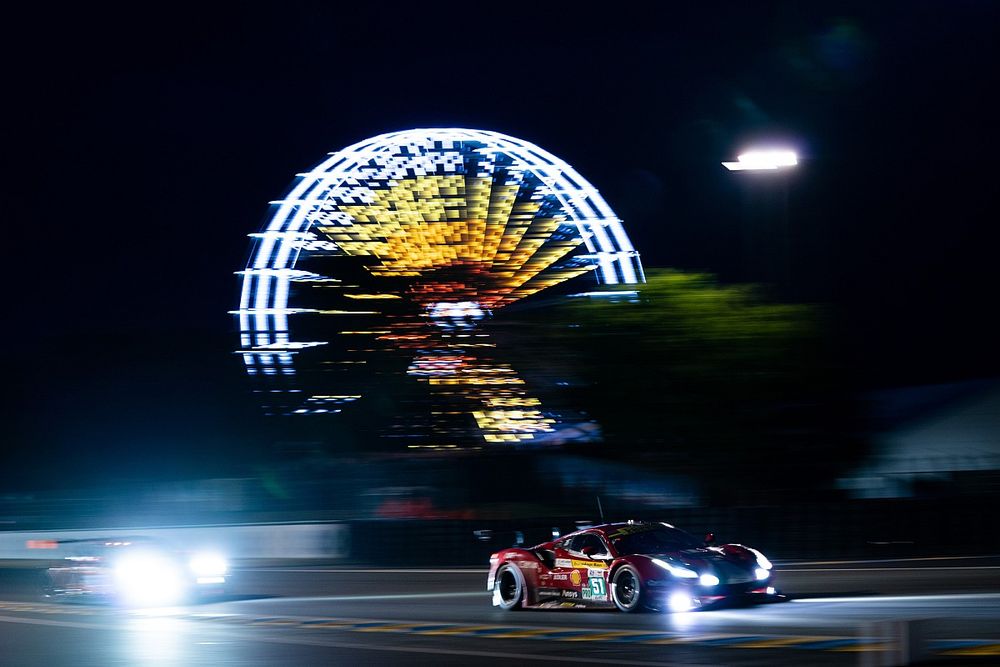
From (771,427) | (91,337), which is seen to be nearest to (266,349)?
(771,427)

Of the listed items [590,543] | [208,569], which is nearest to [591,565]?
[590,543]

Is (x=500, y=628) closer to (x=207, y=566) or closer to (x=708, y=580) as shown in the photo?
(x=708, y=580)

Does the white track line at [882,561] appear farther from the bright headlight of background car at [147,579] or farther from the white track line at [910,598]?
the bright headlight of background car at [147,579]

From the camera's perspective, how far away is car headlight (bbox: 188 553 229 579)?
2027cm

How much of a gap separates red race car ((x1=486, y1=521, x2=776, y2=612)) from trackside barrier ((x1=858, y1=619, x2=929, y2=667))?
559 centimetres

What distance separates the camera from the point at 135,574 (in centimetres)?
1973

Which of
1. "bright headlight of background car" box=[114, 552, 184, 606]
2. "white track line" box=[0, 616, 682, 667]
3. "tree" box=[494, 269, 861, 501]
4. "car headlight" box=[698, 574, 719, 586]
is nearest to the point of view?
"white track line" box=[0, 616, 682, 667]

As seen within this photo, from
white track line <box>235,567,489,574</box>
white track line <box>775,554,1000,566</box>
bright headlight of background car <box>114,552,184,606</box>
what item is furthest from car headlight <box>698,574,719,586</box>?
white track line <box>235,567,489,574</box>

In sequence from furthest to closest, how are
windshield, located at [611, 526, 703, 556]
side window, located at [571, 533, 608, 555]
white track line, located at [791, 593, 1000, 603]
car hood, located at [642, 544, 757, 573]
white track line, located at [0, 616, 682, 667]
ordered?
side window, located at [571, 533, 608, 555] < windshield, located at [611, 526, 703, 556] < white track line, located at [791, 593, 1000, 603] < car hood, located at [642, 544, 757, 573] < white track line, located at [0, 616, 682, 667]

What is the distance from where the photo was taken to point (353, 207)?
32.7m

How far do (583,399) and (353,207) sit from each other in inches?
286

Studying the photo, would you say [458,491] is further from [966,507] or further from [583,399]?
[966,507]

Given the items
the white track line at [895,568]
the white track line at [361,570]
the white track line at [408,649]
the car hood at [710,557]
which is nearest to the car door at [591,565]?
the car hood at [710,557]

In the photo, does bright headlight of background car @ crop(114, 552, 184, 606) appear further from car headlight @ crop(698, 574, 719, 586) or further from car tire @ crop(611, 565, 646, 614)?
car headlight @ crop(698, 574, 719, 586)
